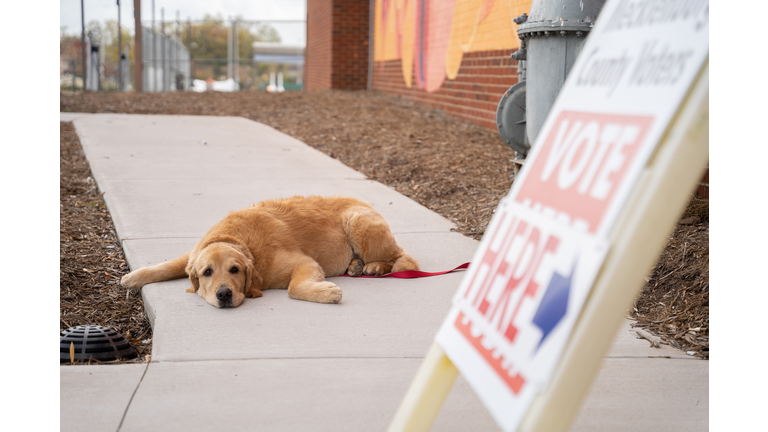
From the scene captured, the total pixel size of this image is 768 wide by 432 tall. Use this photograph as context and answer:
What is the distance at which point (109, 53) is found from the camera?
48.8m

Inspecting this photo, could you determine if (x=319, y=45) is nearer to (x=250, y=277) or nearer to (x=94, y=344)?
(x=250, y=277)

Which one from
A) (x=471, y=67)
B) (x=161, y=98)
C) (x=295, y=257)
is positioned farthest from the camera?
(x=161, y=98)

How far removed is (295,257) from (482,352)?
8.74ft

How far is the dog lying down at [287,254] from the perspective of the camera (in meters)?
3.93

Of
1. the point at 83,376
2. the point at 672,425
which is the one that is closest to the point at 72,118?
the point at 83,376

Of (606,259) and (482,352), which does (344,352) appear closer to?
(482,352)

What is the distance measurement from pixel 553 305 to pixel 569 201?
31cm

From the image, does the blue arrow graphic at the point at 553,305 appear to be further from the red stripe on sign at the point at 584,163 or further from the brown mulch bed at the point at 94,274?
the brown mulch bed at the point at 94,274

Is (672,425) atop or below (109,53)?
below

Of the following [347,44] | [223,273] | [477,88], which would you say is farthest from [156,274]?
[347,44]

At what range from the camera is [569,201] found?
5.81 ft

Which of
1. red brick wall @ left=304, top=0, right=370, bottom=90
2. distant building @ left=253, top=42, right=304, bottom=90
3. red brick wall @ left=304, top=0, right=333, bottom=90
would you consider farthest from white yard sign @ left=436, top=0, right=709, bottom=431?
distant building @ left=253, top=42, right=304, bottom=90

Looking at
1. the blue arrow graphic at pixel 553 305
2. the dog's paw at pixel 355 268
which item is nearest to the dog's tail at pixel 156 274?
the dog's paw at pixel 355 268

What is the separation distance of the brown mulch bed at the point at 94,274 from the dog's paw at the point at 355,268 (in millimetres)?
1425
